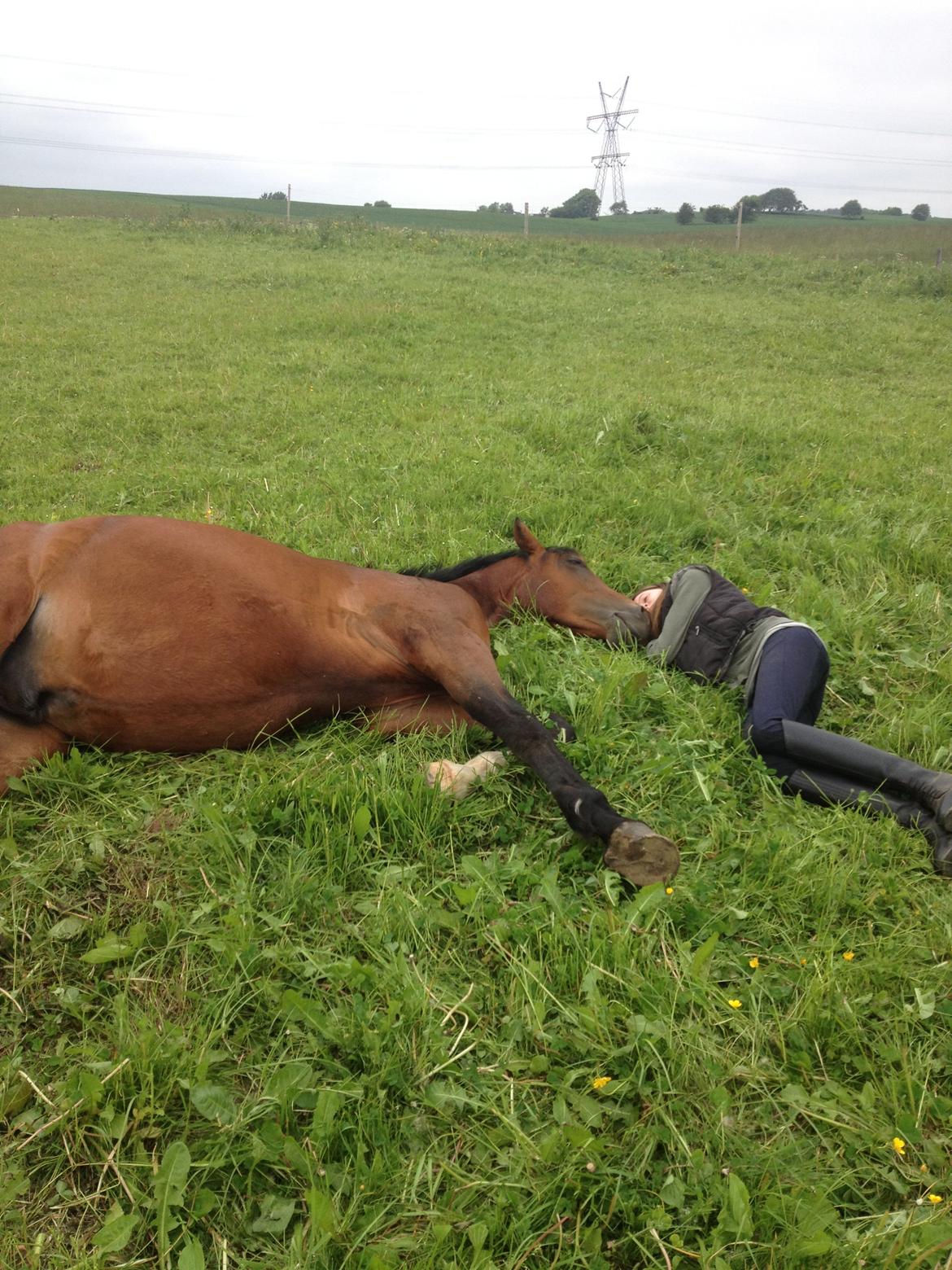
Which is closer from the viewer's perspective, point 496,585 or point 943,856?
point 943,856

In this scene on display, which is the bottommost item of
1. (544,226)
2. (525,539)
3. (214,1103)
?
(214,1103)

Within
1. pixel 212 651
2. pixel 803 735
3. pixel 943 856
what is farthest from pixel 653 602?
pixel 212 651

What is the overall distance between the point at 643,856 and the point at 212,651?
1.81 m

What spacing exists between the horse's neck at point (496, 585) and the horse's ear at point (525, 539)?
8 cm

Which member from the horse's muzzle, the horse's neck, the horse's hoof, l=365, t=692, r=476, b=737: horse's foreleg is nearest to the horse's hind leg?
l=365, t=692, r=476, b=737: horse's foreleg

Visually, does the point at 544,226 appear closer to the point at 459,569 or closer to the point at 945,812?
the point at 459,569

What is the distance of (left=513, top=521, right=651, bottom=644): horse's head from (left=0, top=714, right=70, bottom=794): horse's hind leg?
2.36 m

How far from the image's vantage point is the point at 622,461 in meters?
7.20

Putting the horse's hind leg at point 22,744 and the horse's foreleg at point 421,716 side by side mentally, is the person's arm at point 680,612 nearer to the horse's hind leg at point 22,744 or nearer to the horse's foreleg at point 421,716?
the horse's foreleg at point 421,716

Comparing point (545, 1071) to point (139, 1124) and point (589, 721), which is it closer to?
point (139, 1124)

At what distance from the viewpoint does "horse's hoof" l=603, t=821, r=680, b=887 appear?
8.66 feet

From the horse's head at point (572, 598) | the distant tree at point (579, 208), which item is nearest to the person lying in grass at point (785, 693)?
the horse's head at point (572, 598)

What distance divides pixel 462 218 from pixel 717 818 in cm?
4044

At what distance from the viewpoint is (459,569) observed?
4352mm
